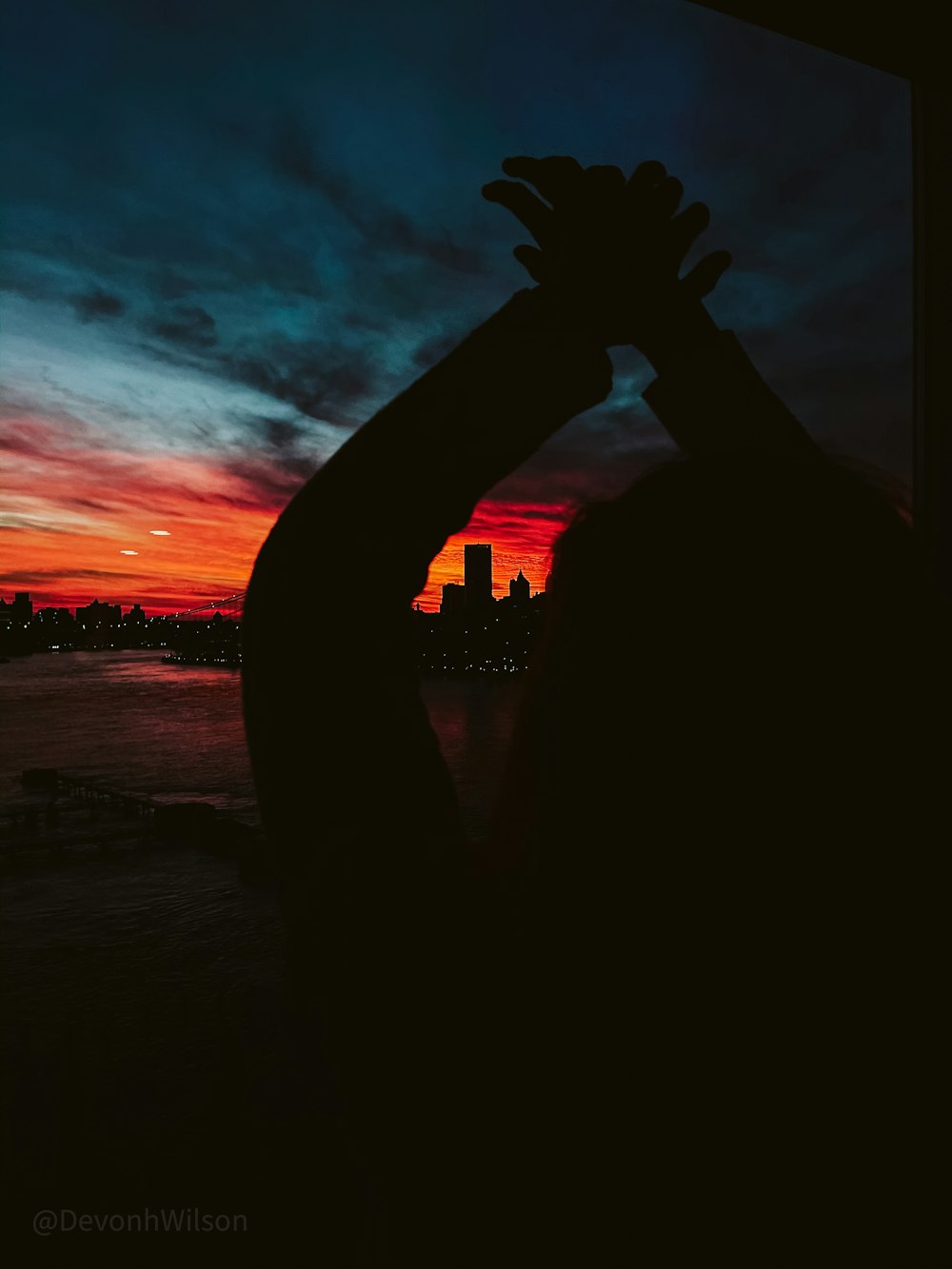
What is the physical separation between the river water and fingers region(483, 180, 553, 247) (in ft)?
1.44

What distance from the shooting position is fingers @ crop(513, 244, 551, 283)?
2.10 ft

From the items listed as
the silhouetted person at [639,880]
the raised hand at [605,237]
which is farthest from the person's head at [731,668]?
the raised hand at [605,237]

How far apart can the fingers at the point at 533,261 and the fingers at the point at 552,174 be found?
44 mm

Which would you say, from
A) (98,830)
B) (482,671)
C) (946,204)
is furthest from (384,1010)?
(482,671)

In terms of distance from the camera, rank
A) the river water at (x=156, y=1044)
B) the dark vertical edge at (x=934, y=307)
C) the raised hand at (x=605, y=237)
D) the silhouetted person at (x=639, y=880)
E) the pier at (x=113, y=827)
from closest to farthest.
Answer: the silhouetted person at (x=639, y=880) → the raised hand at (x=605, y=237) → the dark vertical edge at (x=934, y=307) → the river water at (x=156, y=1044) → the pier at (x=113, y=827)

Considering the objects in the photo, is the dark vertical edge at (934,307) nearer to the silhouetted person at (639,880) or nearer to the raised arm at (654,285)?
the raised arm at (654,285)

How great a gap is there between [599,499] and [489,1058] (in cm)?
39

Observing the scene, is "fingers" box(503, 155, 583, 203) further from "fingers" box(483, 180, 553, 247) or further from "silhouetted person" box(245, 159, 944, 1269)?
"silhouetted person" box(245, 159, 944, 1269)

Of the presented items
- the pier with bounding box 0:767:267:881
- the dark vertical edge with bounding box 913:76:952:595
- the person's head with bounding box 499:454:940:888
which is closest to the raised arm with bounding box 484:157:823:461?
the person's head with bounding box 499:454:940:888

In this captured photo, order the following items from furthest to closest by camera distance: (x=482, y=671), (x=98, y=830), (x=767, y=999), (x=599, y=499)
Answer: (x=482, y=671) < (x=98, y=830) < (x=599, y=499) < (x=767, y=999)

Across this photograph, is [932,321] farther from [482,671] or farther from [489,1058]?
[482,671]

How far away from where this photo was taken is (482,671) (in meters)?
97.1

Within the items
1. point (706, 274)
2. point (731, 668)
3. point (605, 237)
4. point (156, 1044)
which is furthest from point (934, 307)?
point (156, 1044)

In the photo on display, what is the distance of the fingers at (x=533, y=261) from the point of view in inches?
25.2
